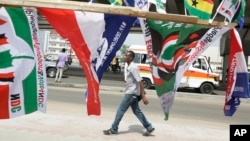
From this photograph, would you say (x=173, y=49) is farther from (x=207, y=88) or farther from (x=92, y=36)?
(x=207, y=88)

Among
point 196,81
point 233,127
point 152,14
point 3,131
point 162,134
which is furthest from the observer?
point 196,81

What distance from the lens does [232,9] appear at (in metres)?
3.28

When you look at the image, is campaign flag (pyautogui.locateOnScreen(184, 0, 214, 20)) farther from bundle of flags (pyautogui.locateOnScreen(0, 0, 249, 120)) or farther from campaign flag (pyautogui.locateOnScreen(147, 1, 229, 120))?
campaign flag (pyautogui.locateOnScreen(147, 1, 229, 120))

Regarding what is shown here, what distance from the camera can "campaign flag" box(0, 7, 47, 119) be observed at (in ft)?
9.59

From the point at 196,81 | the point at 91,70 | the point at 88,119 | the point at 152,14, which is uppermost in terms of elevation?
the point at 152,14

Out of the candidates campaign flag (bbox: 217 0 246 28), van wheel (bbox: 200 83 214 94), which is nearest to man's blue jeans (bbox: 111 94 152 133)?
campaign flag (bbox: 217 0 246 28)

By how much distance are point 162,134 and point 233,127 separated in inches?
149

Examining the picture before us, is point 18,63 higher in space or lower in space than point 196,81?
higher

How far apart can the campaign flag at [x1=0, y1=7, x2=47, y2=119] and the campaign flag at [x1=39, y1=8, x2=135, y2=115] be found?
0.21 metres

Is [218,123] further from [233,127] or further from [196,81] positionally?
[196,81]

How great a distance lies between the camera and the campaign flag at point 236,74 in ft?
11.0

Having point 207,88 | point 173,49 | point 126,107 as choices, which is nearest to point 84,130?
point 126,107

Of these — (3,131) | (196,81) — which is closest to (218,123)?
(3,131)

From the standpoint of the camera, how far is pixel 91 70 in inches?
117
